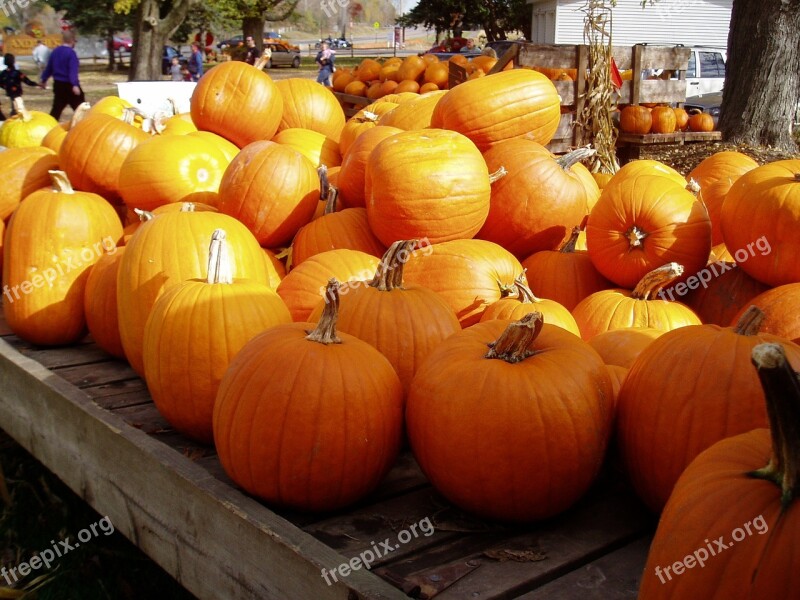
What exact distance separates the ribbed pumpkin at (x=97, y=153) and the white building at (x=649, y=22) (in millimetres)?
28065

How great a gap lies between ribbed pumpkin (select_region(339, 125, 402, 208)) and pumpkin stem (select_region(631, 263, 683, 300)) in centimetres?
112

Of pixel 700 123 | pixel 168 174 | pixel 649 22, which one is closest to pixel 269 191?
pixel 168 174

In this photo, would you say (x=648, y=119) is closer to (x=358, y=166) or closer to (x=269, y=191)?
(x=358, y=166)

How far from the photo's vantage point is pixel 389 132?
300cm

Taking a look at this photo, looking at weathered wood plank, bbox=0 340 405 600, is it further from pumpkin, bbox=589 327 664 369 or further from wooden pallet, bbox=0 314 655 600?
pumpkin, bbox=589 327 664 369

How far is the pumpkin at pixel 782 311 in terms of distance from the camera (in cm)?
205

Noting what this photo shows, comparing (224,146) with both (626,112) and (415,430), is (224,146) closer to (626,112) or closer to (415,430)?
(415,430)

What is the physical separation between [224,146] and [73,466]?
5.51 feet

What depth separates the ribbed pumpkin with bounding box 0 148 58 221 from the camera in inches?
141

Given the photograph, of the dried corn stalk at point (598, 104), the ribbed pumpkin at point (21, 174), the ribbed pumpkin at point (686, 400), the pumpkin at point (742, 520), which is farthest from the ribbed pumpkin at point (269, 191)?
the dried corn stalk at point (598, 104)

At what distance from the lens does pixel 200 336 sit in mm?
2031

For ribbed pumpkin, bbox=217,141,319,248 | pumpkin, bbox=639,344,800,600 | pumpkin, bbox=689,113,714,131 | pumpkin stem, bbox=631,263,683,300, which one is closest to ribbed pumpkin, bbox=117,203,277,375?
ribbed pumpkin, bbox=217,141,319,248

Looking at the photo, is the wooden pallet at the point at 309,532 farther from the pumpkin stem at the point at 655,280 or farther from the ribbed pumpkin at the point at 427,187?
the ribbed pumpkin at the point at 427,187

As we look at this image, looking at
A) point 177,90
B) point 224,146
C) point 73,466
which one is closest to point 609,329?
point 73,466
